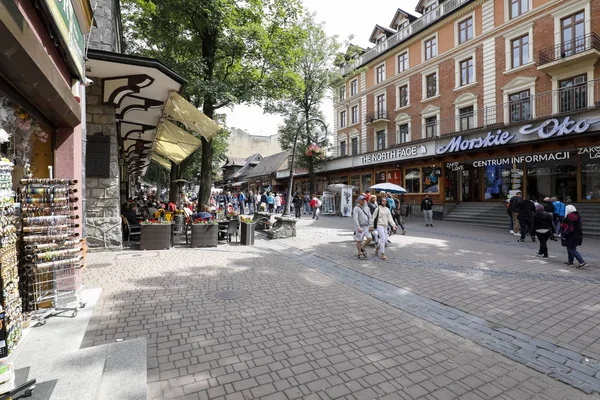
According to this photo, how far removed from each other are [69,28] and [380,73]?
27.0 m

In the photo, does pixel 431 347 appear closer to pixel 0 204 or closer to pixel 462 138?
pixel 0 204

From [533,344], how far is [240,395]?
3439 mm

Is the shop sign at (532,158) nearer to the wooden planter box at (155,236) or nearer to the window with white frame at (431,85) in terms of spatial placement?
the window with white frame at (431,85)

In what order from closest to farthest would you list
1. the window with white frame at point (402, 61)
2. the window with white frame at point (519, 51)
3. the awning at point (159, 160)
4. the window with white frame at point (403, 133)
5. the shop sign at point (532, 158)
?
the shop sign at point (532, 158) < the window with white frame at point (519, 51) < the awning at point (159, 160) < the window with white frame at point (403, 133) < the window with white frame at point (402, 61)

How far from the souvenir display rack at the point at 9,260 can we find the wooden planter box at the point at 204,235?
19.0ft

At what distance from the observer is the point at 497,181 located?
18938 mm

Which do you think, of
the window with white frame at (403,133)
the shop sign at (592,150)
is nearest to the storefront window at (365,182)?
the window with white frame at (403,133)

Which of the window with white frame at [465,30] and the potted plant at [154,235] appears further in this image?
the window with white frame at [465,30]

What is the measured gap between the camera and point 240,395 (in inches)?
106

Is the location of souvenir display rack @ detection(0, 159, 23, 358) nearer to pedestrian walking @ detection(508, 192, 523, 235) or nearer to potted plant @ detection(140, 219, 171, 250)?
potted plant @ detection(140, 219, 171, 250)

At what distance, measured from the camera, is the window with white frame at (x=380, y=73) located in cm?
2733

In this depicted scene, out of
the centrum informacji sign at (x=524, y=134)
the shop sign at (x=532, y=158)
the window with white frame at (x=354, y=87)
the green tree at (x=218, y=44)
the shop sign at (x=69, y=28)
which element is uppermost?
the window with white frame at (x=354, y=87)

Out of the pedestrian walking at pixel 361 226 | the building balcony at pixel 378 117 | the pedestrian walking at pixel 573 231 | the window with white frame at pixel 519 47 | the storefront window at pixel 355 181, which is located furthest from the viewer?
the storefront window at pixel 355 181

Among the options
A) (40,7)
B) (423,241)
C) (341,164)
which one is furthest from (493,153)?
(40,7)
